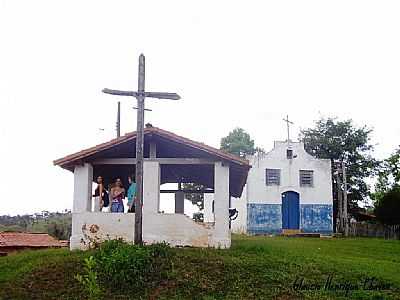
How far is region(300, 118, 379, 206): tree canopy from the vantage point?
40.9 metres

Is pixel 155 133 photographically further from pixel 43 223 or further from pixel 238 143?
pixel 238 143

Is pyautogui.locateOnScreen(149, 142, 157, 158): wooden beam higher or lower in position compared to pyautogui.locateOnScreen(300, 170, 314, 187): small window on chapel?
lower

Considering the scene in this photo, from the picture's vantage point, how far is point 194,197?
45094 mm

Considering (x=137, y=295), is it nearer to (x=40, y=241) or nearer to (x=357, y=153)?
(x=40, y=241)

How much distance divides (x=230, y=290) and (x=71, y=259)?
4104 mm

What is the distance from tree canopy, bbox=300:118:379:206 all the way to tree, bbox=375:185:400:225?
6.52 metres

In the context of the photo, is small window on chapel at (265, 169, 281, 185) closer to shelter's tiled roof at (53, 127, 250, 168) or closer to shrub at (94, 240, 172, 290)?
shelter's tiled roof at (53, 127, 250, 168)

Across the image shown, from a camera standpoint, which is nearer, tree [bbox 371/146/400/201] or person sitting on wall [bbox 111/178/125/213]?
person sitting on wall [bbox 111/178/125/213]

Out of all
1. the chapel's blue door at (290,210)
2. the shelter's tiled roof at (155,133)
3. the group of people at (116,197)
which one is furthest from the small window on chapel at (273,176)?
the shelter's tiled roof at (155,133)

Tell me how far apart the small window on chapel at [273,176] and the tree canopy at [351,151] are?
742 cm

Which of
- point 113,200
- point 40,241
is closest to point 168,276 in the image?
point 113,200

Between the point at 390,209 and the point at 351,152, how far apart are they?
815 centimetres

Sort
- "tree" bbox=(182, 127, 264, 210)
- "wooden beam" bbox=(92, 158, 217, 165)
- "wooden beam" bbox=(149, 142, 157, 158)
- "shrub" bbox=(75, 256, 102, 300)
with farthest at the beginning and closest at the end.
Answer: "tree" bbox=(182, 127, 264, 210) → "wooden beam" bbox=(149, 142, 157, 158) → "wooden beam" bbox=(92, 158, 217, 165) → "shrub" bbox=(75, 256, 102, 300)

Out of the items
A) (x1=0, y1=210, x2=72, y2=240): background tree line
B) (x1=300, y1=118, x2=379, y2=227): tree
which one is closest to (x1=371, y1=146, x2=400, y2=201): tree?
(x1=300, y1=118, x2=379, y2=227): tree
